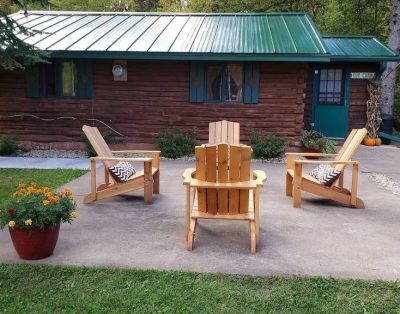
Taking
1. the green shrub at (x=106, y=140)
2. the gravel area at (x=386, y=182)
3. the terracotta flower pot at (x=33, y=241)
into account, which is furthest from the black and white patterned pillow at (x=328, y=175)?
the green shrub at (x=106, y=140)

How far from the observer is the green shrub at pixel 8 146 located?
9969 millimetres

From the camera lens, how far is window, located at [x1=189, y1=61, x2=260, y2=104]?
9914 mm

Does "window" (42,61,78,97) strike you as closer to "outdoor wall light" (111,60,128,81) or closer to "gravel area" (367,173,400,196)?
"outdoor wall light" (111,60,128,81)

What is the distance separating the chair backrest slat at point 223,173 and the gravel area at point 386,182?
3.57 meters

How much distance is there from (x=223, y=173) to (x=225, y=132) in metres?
3.08

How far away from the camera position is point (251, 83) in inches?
390

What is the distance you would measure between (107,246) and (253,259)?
142 centimetres

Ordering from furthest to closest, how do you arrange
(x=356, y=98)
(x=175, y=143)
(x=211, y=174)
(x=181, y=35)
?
1. (x=356, y=98)
2. (x=181, y=35)
3. (x=175, y=143)
4. (x=211, y=174)

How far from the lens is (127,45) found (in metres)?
9.88

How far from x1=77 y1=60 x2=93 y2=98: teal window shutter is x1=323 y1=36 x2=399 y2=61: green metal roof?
6474 millimetres

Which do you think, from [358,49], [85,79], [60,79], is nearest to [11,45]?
[85,79]

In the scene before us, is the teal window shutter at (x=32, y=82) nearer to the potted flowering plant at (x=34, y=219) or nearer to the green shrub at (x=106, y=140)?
the green shrub at (x=106, y=140)

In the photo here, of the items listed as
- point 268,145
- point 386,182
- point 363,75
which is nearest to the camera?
point 386,182

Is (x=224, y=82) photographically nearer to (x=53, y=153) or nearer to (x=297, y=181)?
(x=53, y=153)
